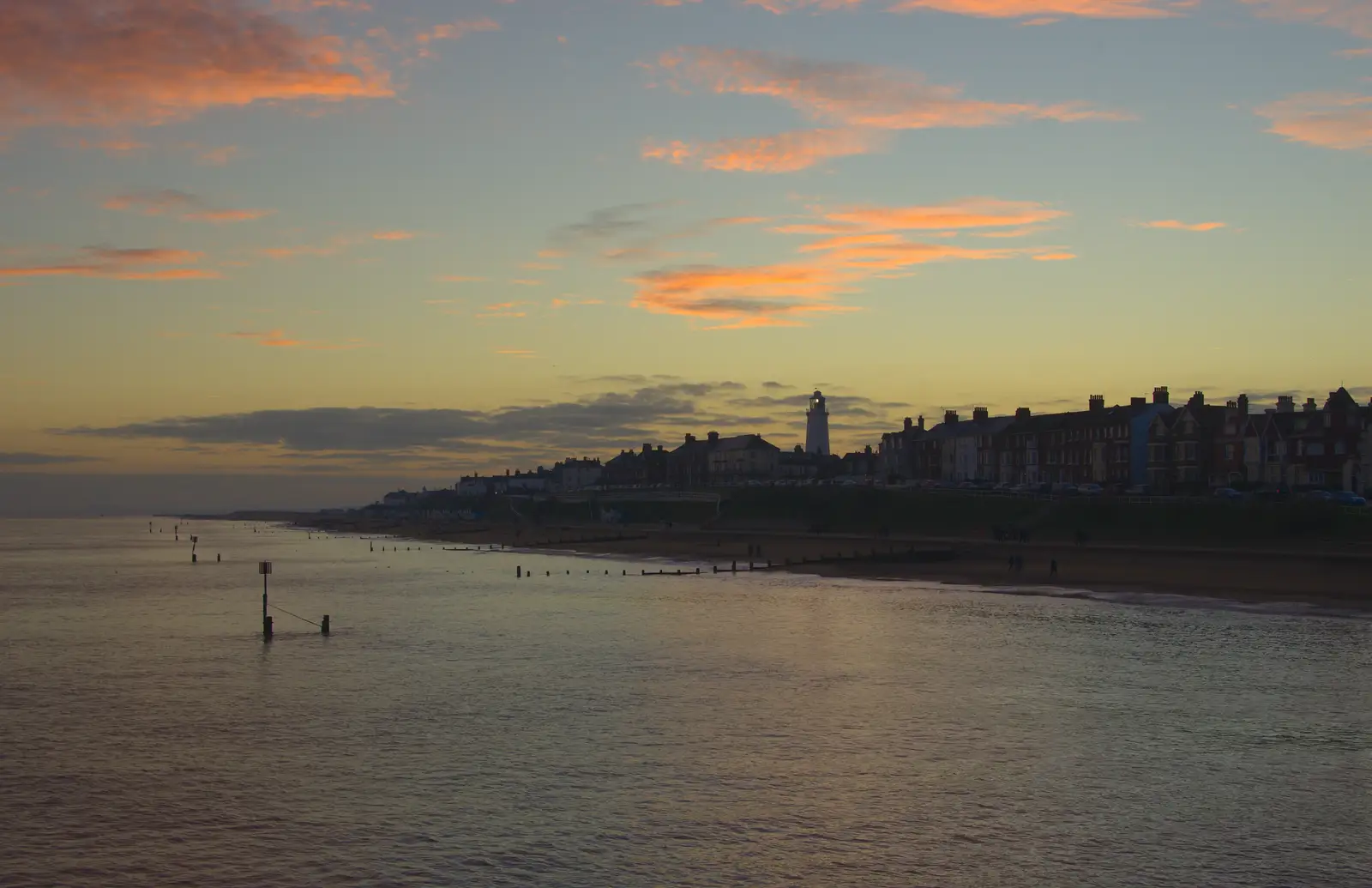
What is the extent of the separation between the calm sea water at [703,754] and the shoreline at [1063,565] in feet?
32.9

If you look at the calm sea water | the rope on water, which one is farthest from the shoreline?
the rope on water

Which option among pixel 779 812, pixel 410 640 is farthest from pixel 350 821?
pixel 410 640

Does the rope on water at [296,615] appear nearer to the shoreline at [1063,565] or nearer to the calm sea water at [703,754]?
the calm sea water at [703,754]

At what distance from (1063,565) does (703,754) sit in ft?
187

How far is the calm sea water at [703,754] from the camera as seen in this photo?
2077cm

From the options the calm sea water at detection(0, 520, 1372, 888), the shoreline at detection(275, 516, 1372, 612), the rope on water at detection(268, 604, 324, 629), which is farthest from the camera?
the shoreline at detection(275, 516, 1372, 612)

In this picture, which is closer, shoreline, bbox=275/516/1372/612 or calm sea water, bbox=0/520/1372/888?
calm sea water, bbox=0/520/1372/888

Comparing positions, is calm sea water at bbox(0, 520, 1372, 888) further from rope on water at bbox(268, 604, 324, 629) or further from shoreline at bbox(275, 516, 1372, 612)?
shoreline at bbox(275, 516, 1372, 612)

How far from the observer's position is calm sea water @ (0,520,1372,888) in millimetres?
20766

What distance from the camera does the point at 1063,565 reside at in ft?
259

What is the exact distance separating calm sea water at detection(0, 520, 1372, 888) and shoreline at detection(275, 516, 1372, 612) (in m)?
10.0

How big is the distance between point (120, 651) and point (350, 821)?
31.1 meters

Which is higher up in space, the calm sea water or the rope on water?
the calm sea water

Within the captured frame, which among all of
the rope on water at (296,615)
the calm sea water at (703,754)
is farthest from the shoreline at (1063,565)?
the rope on water at (296,615)
